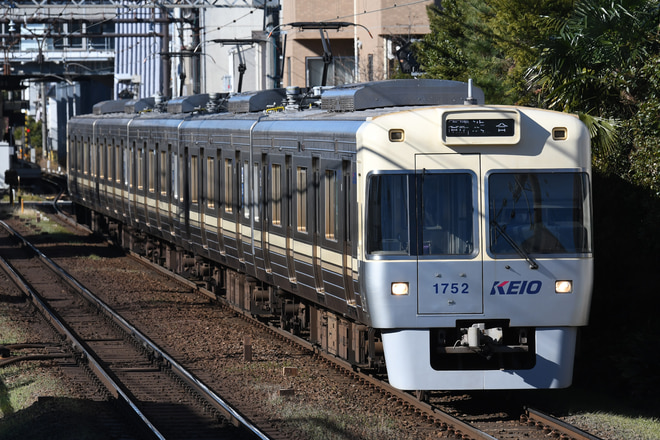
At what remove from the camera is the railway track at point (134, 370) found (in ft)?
35.1

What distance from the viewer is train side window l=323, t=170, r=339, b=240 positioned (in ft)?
38.5

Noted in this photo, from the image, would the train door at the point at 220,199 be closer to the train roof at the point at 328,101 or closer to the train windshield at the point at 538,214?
the train roof at the point at 328,101

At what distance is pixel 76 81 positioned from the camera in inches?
2776

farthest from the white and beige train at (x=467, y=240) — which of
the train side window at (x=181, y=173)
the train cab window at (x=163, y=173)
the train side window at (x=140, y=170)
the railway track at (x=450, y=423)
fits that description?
the train side window at (x=140, y=170)

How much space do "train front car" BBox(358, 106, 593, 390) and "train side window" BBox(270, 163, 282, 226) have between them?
3.45 m

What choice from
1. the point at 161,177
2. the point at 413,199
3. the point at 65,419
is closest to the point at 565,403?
the point at 413,199

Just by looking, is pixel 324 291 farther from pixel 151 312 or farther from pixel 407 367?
pixel 151 312

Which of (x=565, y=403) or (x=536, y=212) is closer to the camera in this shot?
(x=536, y=212)

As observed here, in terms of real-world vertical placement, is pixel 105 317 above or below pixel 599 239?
below

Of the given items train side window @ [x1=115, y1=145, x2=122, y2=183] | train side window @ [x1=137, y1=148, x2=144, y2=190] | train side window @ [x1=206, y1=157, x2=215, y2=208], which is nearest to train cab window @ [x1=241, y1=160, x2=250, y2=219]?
train side window @ [x1=206, y1=157, x2=215, y2=208]

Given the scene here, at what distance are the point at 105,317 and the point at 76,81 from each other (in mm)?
55291

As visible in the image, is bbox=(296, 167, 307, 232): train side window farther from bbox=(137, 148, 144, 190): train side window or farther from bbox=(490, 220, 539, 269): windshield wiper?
bbox=(137, 148, 144, 190): train side window

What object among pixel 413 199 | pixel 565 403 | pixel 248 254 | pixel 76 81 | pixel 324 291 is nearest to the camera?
pixel 413 199

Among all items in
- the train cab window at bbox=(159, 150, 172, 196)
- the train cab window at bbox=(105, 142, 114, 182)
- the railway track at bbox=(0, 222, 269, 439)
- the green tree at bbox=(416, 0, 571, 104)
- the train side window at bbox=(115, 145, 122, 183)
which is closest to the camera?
the railway track at bbox=(0, 222, 269, 439)
